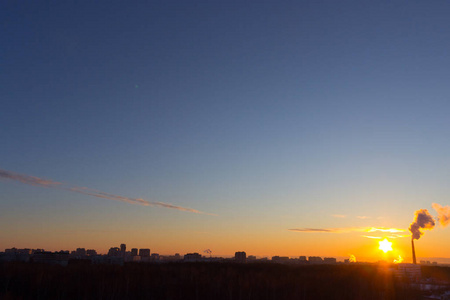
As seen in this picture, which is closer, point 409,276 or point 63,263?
point 409,276

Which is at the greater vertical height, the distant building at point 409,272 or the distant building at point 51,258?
the distant building at point 51,258

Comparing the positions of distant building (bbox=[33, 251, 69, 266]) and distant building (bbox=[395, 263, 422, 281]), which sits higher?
distant building (bbox=[33, 251, 69, 266])

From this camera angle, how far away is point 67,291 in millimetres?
26766

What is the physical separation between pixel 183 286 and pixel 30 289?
10888mm

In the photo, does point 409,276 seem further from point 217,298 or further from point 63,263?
point 63,263

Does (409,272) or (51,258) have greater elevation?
(51,258)

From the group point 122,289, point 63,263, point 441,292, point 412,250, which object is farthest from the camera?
point 412,250

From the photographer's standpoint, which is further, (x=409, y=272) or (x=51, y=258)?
(x=51, y=258)

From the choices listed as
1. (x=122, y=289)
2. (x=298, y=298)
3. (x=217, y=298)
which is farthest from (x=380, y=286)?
(x=122, y=289)

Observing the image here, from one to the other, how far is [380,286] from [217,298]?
1939 centimetres

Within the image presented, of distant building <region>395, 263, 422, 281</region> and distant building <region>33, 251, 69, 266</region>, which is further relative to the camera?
distant building <region>33, 251, 69, 266</region>

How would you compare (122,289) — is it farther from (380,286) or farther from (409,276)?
(409,276)

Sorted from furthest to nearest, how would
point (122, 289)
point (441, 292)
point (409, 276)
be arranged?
1. point (409, 276)
2. point (441, 292)
3. point (122, 289)

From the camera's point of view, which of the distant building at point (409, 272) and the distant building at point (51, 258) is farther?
the distant building at point (51, 258)
